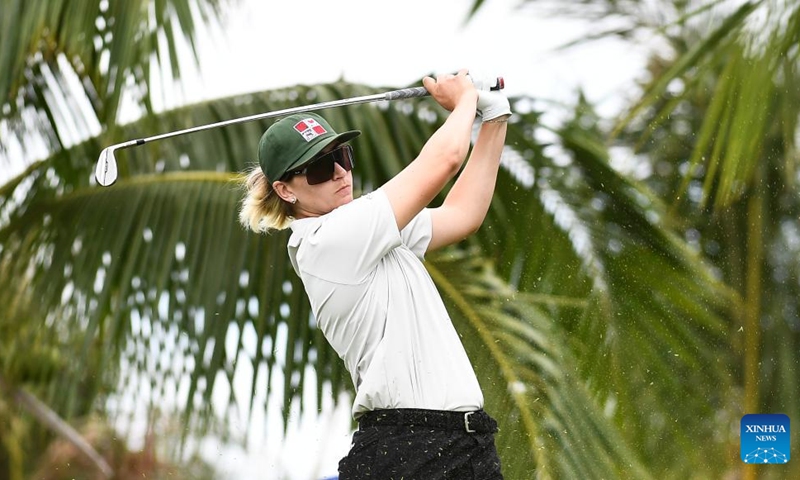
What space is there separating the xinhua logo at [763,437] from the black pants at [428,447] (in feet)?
17.5

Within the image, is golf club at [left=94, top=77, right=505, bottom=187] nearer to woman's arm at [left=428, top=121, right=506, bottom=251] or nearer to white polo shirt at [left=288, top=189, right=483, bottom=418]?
woman's arm at [left=428, top=121, right=506, bottom=251]

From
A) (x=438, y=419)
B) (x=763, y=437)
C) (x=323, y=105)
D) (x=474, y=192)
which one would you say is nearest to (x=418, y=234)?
(x=474, y=192)

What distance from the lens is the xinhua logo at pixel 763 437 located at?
25.6 ft

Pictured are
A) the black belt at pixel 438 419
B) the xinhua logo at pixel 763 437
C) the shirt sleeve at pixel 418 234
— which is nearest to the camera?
the black belt at pixel 438 419

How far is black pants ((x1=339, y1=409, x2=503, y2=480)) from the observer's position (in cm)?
286

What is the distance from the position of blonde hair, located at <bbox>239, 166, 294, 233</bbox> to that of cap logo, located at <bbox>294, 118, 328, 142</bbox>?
0.62ft

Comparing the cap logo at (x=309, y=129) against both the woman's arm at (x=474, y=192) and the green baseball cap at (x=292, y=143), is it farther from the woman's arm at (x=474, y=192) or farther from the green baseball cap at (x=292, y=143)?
the woman's arm at (x=474, y=192)

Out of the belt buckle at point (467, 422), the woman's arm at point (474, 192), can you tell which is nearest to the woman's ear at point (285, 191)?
the woman's arm at point (474, 192)

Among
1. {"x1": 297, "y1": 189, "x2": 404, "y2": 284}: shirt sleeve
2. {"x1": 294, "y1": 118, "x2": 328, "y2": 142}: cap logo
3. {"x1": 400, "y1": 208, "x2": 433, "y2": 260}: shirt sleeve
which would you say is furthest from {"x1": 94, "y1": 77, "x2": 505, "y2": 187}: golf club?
{"x1": 297, "y1": 189, "x2": 404, "y2": 284}: shirt sleeve

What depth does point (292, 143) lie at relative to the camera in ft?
10.3

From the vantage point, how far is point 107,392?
203 inches

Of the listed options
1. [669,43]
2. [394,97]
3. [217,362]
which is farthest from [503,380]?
[669,43]

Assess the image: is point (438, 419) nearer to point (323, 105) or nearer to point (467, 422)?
point (467, 422)

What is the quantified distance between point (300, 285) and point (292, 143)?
5.80ft
